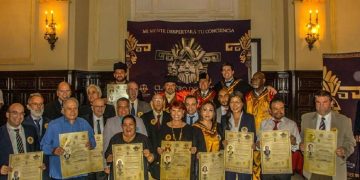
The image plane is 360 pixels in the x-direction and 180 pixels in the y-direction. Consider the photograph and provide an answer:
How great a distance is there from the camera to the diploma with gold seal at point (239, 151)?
14.4ft

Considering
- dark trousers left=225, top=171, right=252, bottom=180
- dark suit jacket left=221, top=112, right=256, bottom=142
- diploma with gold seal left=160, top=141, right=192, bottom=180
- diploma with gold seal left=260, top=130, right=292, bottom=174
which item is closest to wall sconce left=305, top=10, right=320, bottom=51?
dark suit jacket left=221, top=112, right=256, bottom=142

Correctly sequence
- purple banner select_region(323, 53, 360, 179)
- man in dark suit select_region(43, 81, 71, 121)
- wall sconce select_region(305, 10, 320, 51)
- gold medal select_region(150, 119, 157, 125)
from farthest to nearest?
wall sconce select_region(305, 10, 320, 51), purple banner select_region(323, 53, 360, 179), man in dark suit select_region(43, 81, 71, 121), gold medal select_region(150, 119, 157, 125)

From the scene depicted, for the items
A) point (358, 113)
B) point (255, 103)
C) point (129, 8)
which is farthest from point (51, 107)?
point (129, 8)

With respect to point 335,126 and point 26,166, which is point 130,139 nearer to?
Answer: point 26,166

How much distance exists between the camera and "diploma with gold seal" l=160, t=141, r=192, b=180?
14.0 feet

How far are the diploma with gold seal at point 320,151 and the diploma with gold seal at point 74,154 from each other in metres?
2.41

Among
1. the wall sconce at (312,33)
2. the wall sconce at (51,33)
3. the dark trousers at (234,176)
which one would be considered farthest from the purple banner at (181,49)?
the dark trousers at (234,176)

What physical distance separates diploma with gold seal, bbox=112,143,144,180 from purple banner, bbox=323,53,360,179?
120 inches

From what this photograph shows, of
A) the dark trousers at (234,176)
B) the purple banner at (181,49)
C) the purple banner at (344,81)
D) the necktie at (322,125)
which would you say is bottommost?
the dark trousers at (234,176)

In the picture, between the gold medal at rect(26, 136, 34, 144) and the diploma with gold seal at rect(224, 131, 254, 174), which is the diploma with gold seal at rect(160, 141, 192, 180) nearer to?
the diploma with gold seal at rect(224, 131, 254, 174)

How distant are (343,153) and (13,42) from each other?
7.68m

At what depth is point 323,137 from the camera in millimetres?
4211

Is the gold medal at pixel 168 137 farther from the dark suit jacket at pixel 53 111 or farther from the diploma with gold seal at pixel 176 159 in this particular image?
the dark suit jacket at pixel 53 111

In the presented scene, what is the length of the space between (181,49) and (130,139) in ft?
15.2
